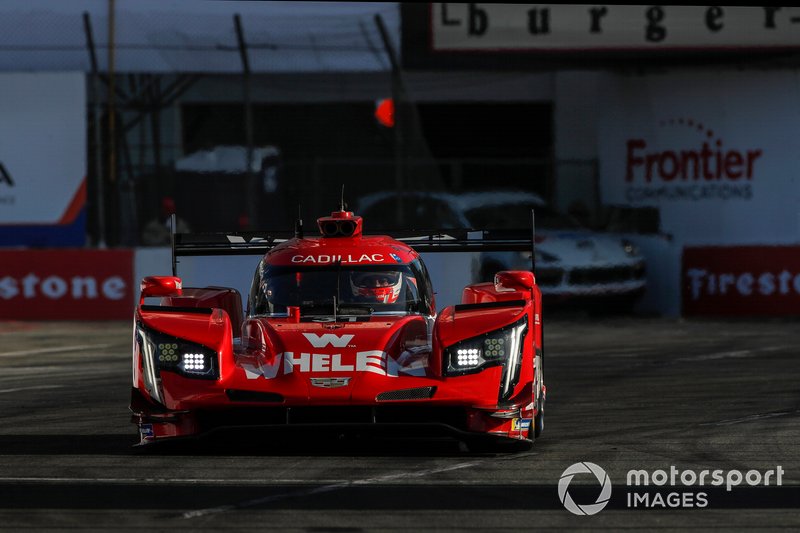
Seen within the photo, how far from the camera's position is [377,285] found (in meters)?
9.70

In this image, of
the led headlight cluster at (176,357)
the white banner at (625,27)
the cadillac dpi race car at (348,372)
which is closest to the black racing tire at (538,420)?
the cadillac dpi race car at (348,372)

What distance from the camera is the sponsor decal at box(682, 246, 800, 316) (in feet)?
69.9

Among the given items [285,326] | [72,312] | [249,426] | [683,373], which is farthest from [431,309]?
[72,312]

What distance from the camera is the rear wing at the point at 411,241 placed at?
411 inches

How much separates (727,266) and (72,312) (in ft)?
28.8

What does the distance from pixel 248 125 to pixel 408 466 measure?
53.5 feet

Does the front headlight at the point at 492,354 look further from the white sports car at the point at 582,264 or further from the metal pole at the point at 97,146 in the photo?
the metal pole at the point at 97,146

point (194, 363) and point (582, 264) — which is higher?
point (194, 363)

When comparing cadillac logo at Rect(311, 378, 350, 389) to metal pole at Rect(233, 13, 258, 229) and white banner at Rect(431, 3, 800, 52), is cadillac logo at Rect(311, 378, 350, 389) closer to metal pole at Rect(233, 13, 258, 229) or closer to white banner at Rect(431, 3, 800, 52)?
metal pole at Rect(233, 13, 258, 229)

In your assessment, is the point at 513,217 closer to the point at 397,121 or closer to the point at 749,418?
the point at 397,121

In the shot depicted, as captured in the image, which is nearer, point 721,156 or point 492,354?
point 492,354

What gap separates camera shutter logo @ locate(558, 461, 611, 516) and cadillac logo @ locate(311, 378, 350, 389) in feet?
4.05
